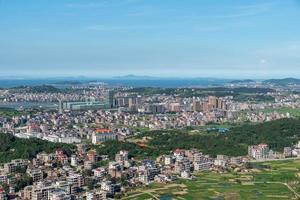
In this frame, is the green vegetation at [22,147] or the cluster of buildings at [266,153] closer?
the green vegetation at [22,147]

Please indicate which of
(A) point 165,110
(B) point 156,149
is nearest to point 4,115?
(A) point 165,110

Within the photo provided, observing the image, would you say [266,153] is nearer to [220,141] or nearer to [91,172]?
[220,141]

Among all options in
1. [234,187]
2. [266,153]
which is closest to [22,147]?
[234,187]

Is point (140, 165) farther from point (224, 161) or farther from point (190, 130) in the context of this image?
point (190, 130)

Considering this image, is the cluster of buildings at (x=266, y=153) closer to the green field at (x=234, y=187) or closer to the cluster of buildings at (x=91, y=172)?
the cluster of buildings at (x=91, y=172)

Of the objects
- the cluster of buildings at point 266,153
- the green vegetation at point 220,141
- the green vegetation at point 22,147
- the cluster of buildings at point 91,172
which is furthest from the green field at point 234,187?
the green vegetation at point 22,147
